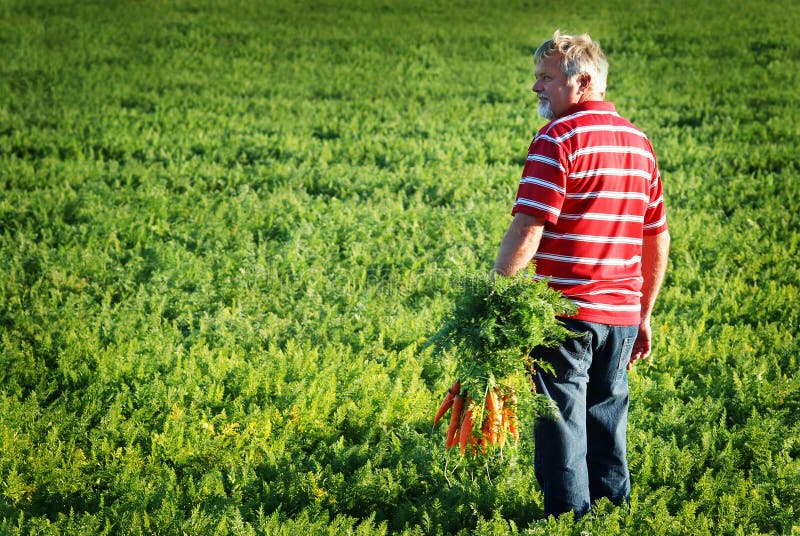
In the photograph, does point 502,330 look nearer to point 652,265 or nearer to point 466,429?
point 466,429

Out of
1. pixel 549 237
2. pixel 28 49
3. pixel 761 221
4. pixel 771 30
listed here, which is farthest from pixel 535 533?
pixel 771 30

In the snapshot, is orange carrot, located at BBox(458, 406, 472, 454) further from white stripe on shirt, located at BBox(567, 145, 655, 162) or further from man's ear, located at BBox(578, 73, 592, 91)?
man's ear, located at BBox(578, 73, 592, 91)

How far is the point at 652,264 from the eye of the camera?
143 inches

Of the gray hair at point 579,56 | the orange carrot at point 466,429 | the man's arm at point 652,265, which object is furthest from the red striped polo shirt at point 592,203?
the orange carrot at point 466,429

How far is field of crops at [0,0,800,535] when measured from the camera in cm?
401

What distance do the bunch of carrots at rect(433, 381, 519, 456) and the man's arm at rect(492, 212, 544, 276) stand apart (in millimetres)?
572

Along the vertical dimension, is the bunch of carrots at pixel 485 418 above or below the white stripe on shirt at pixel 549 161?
below

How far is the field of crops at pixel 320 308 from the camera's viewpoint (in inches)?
158

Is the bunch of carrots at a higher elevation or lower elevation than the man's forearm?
lower

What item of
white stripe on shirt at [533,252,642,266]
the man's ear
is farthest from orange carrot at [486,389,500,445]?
the man's ear

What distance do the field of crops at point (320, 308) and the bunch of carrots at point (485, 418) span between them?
468 millimetres

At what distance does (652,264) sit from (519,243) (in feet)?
3.25

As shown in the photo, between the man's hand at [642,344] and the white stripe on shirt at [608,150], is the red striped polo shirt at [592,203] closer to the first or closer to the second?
the white stripe on shirt at [608,150]

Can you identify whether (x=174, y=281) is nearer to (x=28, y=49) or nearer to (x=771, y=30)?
(x=28, y=49)
